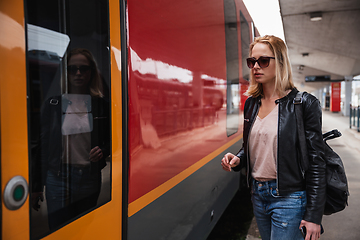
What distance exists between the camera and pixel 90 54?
1.40 meters

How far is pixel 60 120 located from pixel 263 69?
1243mm

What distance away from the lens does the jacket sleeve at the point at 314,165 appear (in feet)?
5.57

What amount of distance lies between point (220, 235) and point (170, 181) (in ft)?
7.74

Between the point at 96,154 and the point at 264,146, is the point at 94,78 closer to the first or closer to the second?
the point at 96,154

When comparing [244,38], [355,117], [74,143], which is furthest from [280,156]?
[355,117]

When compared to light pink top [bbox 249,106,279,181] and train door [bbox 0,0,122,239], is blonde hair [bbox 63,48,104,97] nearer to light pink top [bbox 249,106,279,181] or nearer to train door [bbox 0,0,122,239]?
train door [bbox 0,0,122,239]

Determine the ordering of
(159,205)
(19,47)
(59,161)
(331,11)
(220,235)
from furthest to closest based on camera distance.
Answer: (331,11), (220,235), (159,205), (59,161), (19,47)

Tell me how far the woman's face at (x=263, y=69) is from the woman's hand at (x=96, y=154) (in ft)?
3.54

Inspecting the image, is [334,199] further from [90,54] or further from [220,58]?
[220,58]

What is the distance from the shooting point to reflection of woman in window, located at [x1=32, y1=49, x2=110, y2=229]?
1.18m

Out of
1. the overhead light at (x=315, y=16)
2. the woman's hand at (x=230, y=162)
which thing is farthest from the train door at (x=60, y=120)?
the overhead light at (x=315, y=16)

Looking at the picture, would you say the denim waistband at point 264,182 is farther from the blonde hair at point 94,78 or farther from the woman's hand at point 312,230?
the blonde hair at point 94,78

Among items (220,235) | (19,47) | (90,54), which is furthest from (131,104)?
(220,235)

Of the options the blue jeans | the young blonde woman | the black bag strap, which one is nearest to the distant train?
the young blonde woman
